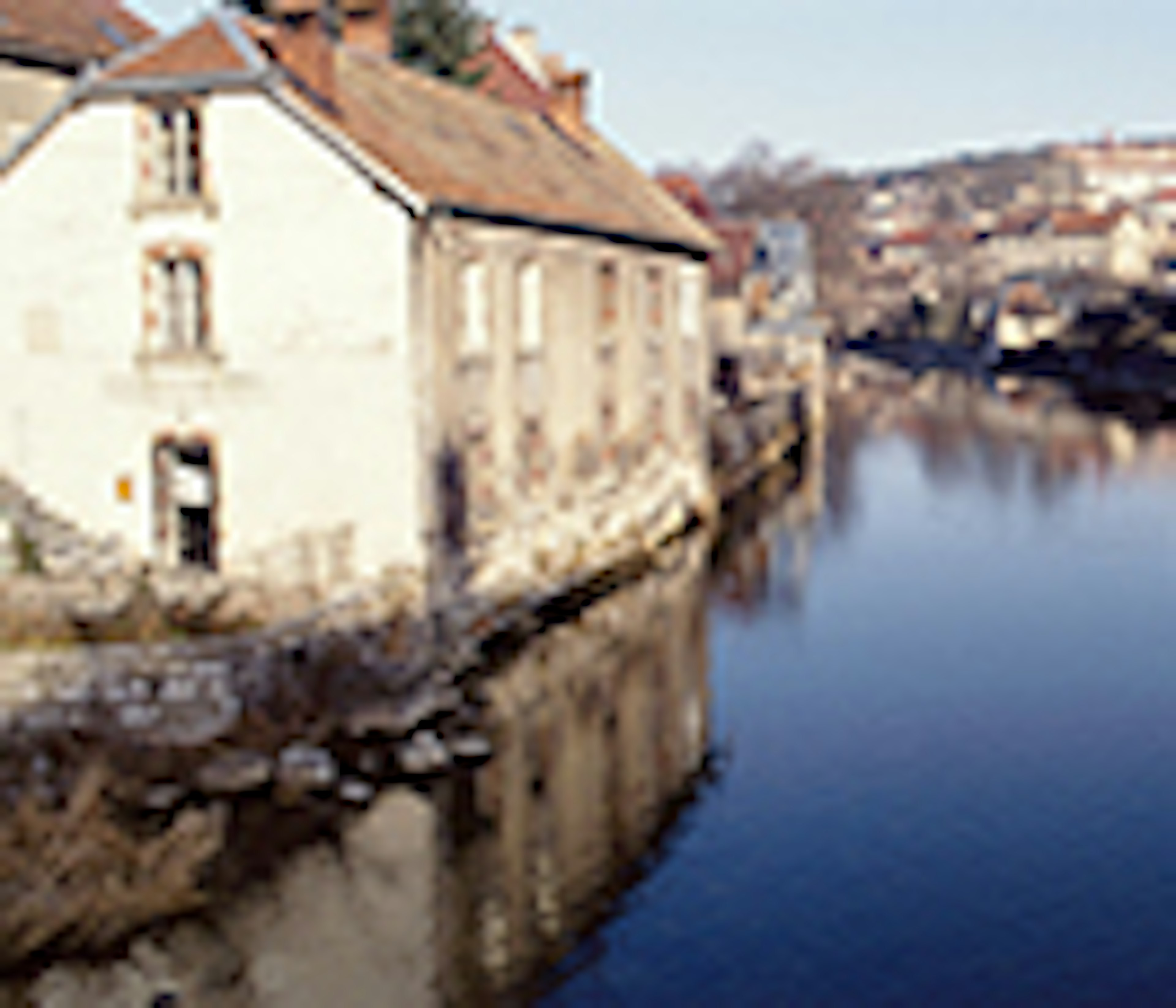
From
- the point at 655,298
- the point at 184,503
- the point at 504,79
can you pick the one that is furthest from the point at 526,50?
the point at 184,503

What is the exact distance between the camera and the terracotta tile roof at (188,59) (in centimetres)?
2177

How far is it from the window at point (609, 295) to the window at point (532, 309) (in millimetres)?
3325

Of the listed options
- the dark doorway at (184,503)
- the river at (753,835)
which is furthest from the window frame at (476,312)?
the river at (753,835)

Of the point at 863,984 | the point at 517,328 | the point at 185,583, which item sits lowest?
the point at 863,984

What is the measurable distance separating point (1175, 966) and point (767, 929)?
3826 mm

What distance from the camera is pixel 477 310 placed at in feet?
79.8

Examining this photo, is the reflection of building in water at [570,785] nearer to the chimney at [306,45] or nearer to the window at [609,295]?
the window at [609,295]

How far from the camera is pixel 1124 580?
3159 cm

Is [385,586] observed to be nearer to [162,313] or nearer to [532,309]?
[162,313]

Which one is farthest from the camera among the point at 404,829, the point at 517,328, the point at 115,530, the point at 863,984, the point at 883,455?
the point at 883,455

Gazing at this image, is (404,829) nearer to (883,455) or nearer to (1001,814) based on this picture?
(1001,814)

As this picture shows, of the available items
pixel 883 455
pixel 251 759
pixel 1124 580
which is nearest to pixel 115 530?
pixel 251 759

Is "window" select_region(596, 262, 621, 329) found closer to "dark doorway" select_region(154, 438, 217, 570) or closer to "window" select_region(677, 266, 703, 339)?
"window" select_region(677, 266, 703, 339)

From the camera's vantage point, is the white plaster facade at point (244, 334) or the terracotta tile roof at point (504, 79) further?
the terracotta tile roof at point (504, 79)
